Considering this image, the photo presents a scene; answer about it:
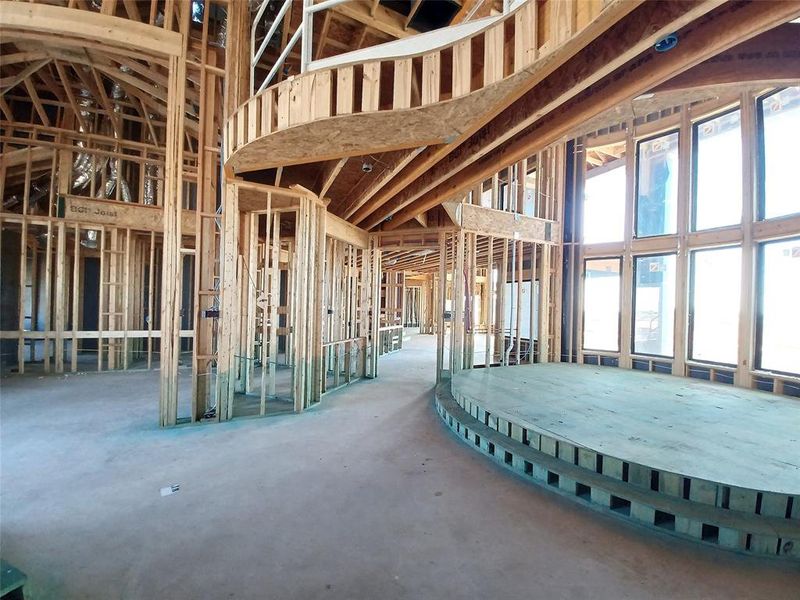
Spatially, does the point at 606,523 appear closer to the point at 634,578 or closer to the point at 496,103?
the point at 634,578

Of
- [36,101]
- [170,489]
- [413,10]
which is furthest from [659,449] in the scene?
[36,101]

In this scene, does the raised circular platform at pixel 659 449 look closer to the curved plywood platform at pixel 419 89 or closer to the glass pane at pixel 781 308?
the glass pane at pixel 781 308

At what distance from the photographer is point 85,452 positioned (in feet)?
12.6

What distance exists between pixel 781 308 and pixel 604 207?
Result: 12.9ft

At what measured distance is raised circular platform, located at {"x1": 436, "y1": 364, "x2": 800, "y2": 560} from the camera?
260cm

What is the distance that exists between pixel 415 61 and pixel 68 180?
9.57 metres

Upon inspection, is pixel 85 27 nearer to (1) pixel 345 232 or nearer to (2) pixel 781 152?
(1) pixel 345 232

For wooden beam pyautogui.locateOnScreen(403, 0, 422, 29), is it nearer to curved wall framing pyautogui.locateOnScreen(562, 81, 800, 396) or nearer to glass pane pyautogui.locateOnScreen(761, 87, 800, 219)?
curved wall framing pyautogui.locateOnScreen(562, 81, 800, 396)

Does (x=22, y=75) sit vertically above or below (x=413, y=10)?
above

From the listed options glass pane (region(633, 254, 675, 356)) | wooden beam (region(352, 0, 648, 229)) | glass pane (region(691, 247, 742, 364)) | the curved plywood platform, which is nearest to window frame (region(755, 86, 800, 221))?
glass pane (region(691, 247, 742, 364))

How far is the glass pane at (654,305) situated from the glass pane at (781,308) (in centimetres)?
146

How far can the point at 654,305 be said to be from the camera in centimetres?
789

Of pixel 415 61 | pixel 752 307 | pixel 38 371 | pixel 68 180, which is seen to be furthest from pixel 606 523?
pixel 68 180

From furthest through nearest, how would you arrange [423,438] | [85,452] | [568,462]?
[423,438], [85,452], [568,462]
